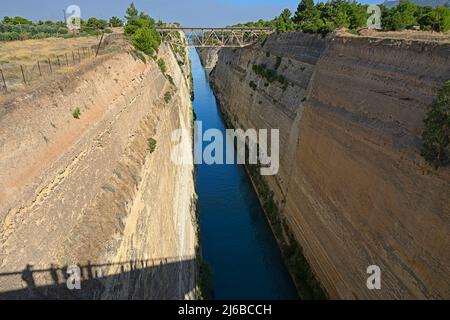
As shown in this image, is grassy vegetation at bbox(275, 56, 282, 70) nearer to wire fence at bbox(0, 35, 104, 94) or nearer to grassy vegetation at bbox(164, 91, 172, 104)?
grassy vegetation at bbox(164, 91, 172, 104)

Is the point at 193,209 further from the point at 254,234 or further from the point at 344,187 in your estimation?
the point at 344,187

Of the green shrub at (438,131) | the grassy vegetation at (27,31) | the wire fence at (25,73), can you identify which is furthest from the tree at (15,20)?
the green shrub at (438,131)

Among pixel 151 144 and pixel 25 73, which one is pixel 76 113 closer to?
pixel 151 144

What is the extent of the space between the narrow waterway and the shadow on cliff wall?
3314mm

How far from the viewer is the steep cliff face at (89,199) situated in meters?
5.62

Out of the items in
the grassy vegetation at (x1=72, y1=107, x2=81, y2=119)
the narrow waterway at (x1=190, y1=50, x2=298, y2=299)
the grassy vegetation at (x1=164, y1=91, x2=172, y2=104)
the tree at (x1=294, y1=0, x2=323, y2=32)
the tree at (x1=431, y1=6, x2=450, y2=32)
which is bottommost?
the narrow waterway at (x1=190, y1=50, x2=298, y2=299)

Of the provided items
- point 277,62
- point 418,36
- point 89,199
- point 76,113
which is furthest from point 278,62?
point 89,199

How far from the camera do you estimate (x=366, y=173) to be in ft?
33.6

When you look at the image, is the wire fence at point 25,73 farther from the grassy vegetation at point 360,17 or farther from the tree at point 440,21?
the tree at point 440,21

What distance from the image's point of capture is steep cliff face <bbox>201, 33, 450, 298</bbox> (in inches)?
318

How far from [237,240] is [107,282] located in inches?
368

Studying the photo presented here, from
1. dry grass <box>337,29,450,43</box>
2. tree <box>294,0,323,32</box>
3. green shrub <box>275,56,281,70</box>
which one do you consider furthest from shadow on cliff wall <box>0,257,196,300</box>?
tree <box>294,0,323,32</box>
